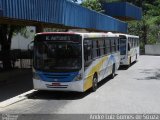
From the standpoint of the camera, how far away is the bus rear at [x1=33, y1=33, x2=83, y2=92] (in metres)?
16.1

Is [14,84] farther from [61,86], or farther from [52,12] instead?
[61,86]

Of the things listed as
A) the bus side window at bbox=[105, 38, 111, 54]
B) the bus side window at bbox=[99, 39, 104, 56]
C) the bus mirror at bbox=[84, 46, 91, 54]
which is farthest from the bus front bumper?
the bus side window at bbox=[105, 38, 111, 54]

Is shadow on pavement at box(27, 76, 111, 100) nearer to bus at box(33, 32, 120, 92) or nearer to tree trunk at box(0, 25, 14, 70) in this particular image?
bus at box(33, 32, 120, 92)

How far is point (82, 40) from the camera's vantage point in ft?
53.5

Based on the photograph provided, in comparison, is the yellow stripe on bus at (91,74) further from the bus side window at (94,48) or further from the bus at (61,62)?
the bus side window at (94,48)

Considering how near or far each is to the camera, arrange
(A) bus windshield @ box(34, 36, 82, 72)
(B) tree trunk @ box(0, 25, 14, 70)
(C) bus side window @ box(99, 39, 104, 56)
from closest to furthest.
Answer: (A) bus windshield @ box(34, 36, 82, 72)
(C) bus side window @ box(99, 39, 104, 56)
(B) tree trunk @ box(0, 25, 14, 70)

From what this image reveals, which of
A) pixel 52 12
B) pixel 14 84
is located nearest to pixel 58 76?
pixel 14 84

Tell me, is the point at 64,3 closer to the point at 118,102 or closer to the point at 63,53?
the point at 63,53

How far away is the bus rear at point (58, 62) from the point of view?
1609 cm

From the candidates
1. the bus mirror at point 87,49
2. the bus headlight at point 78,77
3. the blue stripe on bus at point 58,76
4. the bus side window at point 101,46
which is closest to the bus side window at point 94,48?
the bus mirror at point 87,49

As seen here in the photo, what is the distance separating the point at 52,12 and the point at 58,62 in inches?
178

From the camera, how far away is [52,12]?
2003 centimetres

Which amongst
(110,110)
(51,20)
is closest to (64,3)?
(51,20)

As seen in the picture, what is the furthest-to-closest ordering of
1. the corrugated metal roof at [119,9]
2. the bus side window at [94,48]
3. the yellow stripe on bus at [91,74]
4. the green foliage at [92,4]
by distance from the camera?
1. the corrugated metal roof at [119,9]
2. the green foliage at [92,4]
3. the bus side window at [94,48]
4. the yellow stripe on bus at [91,74]
